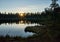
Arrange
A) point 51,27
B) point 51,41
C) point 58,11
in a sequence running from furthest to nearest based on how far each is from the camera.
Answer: point 58,11 < point 51,27 < point 51,41

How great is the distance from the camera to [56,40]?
1412 cm

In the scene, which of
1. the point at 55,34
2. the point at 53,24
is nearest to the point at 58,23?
the point at 53,24

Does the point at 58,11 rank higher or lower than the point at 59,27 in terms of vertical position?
higher

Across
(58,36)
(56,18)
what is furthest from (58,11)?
(58,36)

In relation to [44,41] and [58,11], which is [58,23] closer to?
[58,11]

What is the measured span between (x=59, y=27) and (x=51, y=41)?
7.38 ft

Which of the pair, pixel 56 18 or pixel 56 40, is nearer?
pixel 56 40

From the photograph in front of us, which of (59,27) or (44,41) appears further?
(59,27)

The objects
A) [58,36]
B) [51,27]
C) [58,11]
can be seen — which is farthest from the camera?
[58,11]

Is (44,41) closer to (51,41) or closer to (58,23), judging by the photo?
(51,41)

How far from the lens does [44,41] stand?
14.1 metres

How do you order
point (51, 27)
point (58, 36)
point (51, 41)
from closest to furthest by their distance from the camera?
point (51, 41)
point (58, 36)
point (51, 27)

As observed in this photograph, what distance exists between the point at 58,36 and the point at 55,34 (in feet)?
1.09

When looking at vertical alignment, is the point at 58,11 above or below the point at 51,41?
above
